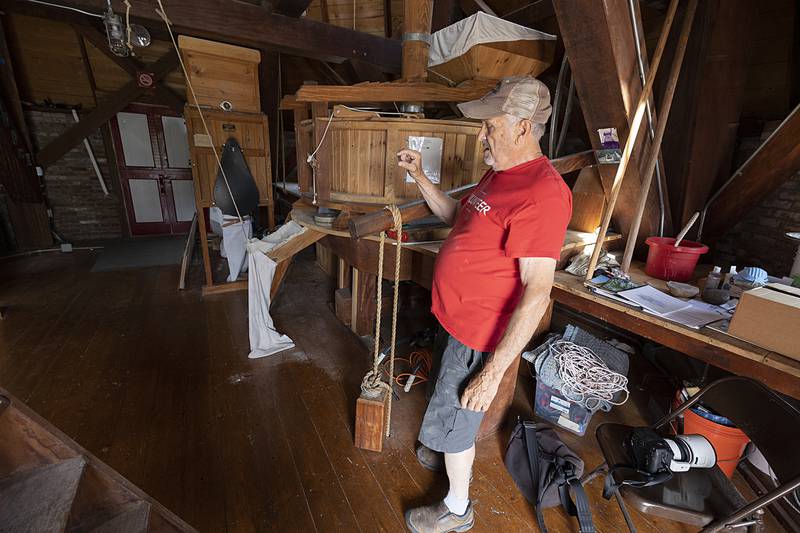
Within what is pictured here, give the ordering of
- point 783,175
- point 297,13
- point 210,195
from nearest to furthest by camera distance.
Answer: point 783,175 < point 297,13 < point 210,195

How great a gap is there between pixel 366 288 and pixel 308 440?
1.37m

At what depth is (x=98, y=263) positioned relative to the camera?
488 cm

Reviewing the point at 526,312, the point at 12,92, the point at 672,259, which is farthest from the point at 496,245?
the point at 12,92

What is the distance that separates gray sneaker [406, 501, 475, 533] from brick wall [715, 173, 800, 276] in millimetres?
2932

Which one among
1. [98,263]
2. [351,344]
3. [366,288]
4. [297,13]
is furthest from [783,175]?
[98,263]

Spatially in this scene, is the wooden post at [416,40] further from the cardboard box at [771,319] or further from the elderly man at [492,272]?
the cardboard box at [771,319]

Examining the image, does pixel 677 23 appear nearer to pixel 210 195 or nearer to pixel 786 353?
pixel 786 353

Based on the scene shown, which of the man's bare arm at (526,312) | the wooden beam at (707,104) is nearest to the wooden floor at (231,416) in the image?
the man's bare arm at (526,312)

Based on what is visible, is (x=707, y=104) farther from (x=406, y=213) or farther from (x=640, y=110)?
(x=406, y=213)

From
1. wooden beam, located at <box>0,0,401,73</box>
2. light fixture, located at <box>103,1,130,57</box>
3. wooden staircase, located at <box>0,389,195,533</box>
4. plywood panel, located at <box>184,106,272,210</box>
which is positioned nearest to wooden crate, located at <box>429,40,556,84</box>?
wooden beam, located at <box>0,0,401,73</box>

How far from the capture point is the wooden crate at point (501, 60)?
2.82 m

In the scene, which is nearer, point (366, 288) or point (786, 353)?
point (786, 353)

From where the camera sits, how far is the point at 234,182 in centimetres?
371

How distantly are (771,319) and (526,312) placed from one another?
0.87m
